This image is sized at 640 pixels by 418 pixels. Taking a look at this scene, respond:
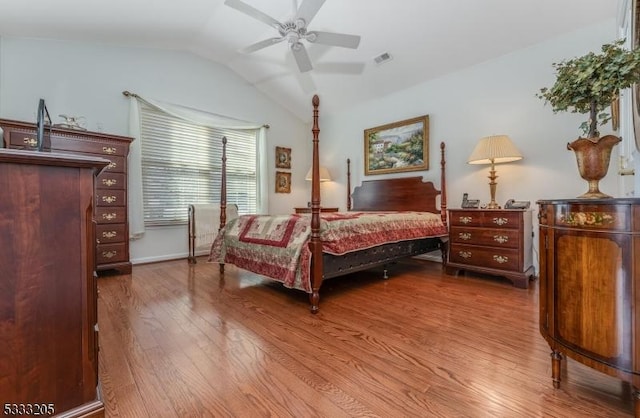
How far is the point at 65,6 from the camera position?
2.82 metres

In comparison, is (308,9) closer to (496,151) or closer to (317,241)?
(317,241)

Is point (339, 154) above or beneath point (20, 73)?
beneath

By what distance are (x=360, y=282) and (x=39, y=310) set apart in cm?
260

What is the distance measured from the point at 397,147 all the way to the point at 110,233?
4.01m

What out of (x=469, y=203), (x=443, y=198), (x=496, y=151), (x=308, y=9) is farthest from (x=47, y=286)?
(x=443, y=198)

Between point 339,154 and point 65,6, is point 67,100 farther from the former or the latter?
point 339,154

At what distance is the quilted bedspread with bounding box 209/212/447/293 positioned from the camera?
7.69 ft

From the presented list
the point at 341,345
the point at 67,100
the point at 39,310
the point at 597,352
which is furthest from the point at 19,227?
the point at 67,100

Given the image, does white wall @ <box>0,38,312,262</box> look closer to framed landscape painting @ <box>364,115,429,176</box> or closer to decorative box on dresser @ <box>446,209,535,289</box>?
framed landscape painting @ <box>364,115,429,176</box>

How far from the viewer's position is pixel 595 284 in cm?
113

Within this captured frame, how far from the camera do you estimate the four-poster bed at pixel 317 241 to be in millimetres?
2287

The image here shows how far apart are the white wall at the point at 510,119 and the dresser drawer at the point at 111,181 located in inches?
150

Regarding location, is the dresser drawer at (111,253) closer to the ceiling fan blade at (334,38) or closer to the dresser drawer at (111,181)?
the dresser drawer at (111,181)

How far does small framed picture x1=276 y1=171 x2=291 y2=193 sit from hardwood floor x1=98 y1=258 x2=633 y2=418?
296cm
